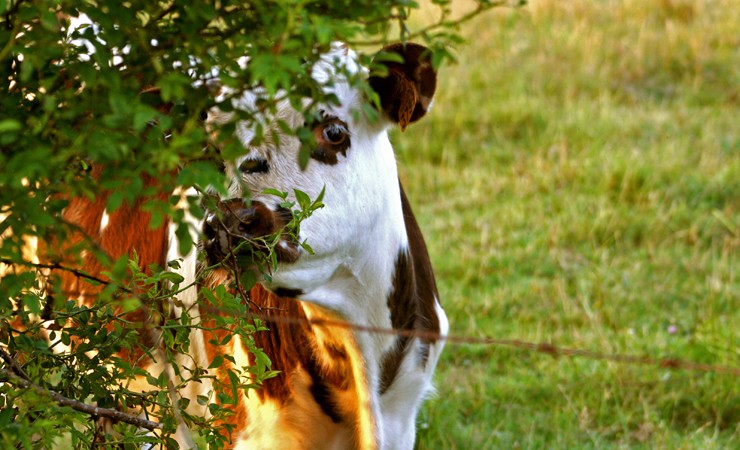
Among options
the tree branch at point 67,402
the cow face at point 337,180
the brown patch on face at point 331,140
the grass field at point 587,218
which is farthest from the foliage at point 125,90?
the grass field at point 587,218

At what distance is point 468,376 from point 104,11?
3428 millimetres

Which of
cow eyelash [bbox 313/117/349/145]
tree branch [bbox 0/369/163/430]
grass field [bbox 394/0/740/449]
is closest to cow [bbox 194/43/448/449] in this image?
cow eyelash [bbox 313/117/349/145]

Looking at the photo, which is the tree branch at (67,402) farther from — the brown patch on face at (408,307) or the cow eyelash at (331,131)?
the brown patch on face at (408,307)

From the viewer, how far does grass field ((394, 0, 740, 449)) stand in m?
4.51

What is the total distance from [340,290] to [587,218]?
326 centimetres

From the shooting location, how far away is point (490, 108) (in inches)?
303

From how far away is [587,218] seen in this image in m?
6.25

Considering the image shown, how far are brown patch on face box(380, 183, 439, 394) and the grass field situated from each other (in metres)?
0.94

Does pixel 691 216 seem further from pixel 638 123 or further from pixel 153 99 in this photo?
pixel 153 99

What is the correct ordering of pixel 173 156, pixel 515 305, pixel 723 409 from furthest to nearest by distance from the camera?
pixel 515 305
pixel 723 409
pixel 173 156

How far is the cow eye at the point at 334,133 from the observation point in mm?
3104

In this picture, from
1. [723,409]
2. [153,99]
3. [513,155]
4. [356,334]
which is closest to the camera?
[153,99]

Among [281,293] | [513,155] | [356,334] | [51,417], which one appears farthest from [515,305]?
[51,417]

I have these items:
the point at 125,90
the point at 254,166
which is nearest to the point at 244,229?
the point at 254,166
